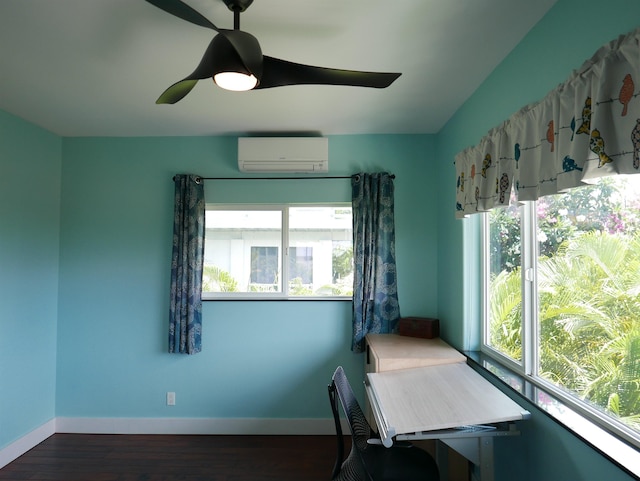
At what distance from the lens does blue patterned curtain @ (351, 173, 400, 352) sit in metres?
3.18

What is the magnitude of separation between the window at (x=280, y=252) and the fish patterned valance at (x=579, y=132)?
1.62m

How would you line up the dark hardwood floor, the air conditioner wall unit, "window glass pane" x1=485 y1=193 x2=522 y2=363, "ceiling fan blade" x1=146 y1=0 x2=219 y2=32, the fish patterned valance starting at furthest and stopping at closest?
1. the air conditioner wall unit
2. the dark hardwood floor
3. "window glass pane" x1=485 y1=193 x2=522 y2=363
4. "ceiling fan blade" x1=146 y1=0 x2=219 y2=32
5. the fish patterned valance

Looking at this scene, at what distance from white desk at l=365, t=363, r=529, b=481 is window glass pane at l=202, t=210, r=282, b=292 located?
1.57m

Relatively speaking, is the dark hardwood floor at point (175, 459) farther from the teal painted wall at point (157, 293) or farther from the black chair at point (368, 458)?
the black chair at point (368, 458)

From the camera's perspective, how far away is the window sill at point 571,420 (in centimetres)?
123

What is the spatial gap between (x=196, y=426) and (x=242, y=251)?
1.52 m

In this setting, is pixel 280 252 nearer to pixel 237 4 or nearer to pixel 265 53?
pixel 265 53

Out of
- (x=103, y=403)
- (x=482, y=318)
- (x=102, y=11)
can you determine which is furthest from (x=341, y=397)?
(x=103, y=403)

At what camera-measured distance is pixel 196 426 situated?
10.7 ft

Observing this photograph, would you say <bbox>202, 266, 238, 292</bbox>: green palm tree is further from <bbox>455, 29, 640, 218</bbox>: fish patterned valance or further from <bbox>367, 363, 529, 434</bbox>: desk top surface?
<bbox>455, 29, 640, 218</bbox>: fish patterned valance

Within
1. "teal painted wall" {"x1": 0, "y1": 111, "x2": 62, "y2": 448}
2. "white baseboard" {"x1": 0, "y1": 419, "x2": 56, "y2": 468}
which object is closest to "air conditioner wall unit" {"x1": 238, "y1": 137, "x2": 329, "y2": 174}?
"teal painted wall" {"x1": 0, "y1": 111, "x2": 62, "y2": 448}

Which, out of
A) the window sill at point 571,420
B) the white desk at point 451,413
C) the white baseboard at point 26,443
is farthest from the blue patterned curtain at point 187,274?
the window sill at point 571,420

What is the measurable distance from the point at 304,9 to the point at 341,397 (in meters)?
1.75

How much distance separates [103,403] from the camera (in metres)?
3.32
